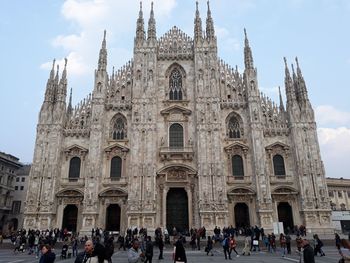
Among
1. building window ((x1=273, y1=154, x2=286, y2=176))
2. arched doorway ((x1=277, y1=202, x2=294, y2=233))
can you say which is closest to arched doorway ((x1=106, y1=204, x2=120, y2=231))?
arched doorway ((x1=277, y1=202, x2=294, y2=233))

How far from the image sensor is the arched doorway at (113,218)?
30.7m

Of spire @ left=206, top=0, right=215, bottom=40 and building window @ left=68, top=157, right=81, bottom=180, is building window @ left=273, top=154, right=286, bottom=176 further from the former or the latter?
building window @ left=68, top=157, right=81, bottom=180

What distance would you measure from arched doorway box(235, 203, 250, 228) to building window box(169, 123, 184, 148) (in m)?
8.56

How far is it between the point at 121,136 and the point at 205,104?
966cm

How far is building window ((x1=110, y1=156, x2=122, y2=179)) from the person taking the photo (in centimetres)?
3196

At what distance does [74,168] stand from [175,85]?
14.3 metres

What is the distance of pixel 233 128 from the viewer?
33594 mm

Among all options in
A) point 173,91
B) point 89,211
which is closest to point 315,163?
point 173,91

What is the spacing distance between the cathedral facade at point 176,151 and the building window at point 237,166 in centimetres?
11

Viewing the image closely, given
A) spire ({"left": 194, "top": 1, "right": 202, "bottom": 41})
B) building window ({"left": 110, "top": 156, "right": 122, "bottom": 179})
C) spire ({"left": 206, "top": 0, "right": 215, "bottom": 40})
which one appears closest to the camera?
building window ({"left": 110, "top": 156, "right": 122, "bottom": 179})

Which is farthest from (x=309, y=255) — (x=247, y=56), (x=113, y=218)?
(x=247, y=56)

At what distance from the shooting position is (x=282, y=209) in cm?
3105

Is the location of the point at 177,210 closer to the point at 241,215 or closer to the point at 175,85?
the point at 241,215

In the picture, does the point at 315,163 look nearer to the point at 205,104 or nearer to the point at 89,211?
the point at 205,104
